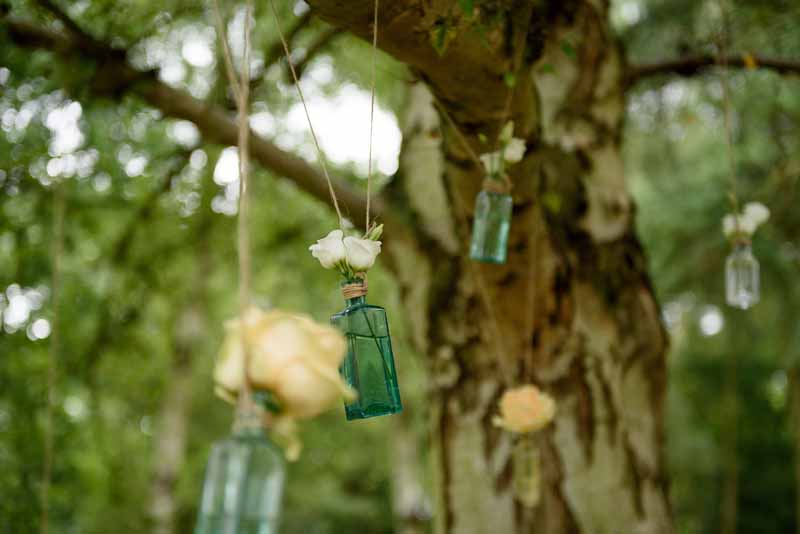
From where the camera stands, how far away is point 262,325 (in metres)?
0.56

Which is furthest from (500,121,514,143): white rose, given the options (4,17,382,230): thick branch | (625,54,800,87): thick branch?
(625,54,800,87): thick branch

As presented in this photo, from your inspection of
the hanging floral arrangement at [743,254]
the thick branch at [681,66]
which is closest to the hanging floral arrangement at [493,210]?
the hanging floral arrangement at [743,254]

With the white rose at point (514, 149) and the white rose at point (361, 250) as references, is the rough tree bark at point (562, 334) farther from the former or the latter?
the white rose at point (361, 250)

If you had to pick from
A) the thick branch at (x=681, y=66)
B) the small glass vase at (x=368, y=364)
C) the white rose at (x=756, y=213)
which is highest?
the thick branch at (x=681, y=66)

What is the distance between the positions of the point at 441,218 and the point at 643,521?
95cm

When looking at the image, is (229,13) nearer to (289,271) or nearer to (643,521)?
(643,521)

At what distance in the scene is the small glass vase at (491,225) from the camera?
1294 millimetres

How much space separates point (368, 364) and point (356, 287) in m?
0.13

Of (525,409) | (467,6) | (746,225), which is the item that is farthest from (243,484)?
(746,225)

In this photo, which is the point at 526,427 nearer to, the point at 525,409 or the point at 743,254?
the point at 525,409

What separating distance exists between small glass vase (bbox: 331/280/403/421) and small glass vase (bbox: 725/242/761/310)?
104cm

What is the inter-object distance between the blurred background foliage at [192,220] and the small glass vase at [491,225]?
253 millimetres

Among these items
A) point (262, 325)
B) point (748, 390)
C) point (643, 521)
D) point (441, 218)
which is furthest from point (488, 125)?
point (748, 390)

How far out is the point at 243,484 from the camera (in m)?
0.53
